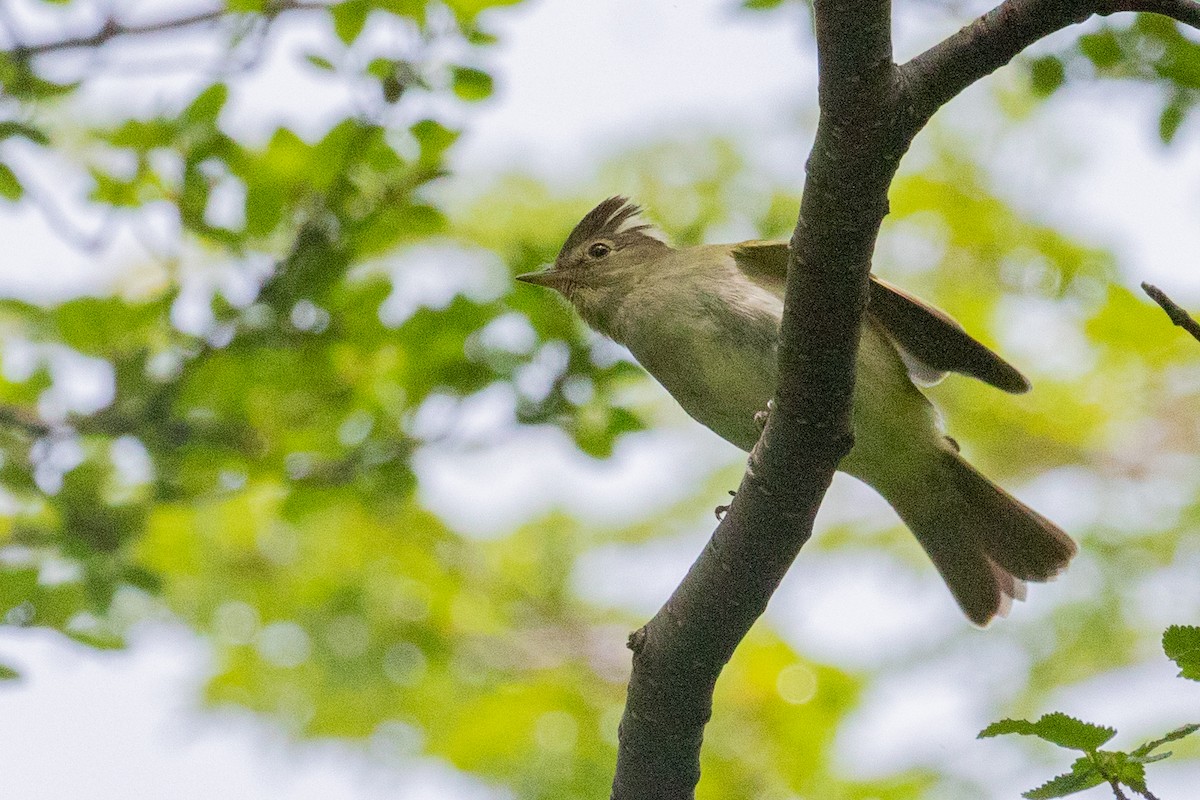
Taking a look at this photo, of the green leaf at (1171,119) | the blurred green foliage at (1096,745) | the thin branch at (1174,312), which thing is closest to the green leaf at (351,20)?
the green leaf at (1171,119)

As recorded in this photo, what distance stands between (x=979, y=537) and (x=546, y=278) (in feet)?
6.20

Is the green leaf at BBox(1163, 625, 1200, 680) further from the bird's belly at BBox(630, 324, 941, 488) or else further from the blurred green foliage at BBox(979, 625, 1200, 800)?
the bird's belly at BBox(630, 324, 941, 488)

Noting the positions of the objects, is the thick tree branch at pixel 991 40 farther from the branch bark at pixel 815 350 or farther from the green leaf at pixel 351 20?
the green leaf at pixel 351 20

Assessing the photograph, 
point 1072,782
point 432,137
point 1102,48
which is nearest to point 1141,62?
point 1102,48

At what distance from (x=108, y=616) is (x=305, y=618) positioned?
2.48 meters

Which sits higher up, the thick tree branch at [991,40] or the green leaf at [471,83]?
the green leaf at [471,83]

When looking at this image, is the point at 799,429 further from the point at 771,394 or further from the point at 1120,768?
the point at 771,394

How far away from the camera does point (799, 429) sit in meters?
2.83

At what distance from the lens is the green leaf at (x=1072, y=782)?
2.11 meters

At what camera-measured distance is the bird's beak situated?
505 cm

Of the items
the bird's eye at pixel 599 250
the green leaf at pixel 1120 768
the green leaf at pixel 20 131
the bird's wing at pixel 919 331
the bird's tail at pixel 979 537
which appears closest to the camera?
the green leaf at pixel 1120 768

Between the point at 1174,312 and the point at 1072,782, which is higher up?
the point at 1174,312

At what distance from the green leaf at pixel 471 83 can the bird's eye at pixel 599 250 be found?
1.04 meters

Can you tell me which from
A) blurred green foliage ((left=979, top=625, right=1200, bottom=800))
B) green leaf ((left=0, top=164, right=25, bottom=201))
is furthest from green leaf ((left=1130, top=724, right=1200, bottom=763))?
green leaf ((left=0, top=164, right=25, bottom=201))
